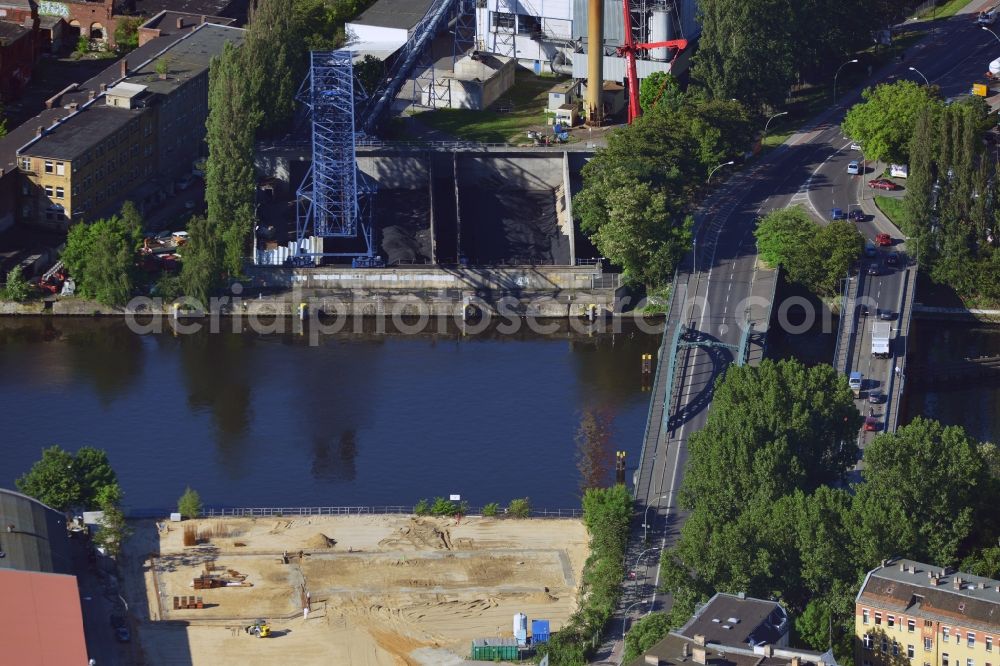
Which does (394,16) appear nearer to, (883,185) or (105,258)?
(105,258)

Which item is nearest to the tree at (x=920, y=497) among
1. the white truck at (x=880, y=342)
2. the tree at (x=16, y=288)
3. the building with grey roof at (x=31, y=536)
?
the white truck at (x=880, y=342)

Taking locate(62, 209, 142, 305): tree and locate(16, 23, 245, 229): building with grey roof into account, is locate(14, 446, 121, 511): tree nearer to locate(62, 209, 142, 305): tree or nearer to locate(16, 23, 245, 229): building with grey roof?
locate(62, 209, 142, 305): tree

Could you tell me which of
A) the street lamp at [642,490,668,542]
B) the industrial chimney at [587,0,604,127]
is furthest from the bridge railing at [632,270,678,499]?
the industrial chimney at [587,0,604,127]

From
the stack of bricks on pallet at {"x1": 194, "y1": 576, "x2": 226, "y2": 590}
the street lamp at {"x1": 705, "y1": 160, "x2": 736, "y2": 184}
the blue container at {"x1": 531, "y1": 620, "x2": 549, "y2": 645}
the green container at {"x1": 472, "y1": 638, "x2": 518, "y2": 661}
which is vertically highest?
the street lamp at {"x1": 705, "y1": 160, "x2": 736, "y2": 184}

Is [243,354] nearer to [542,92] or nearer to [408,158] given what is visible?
[408,158]

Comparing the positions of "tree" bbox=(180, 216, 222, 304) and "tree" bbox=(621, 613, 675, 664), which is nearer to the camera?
"tree" bbox=(621, 613, 675, 664)

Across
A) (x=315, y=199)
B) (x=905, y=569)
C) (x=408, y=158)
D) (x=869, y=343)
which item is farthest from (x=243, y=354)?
(x=905, y=569)

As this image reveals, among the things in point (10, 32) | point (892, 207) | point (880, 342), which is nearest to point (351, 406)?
point (880, 342)
